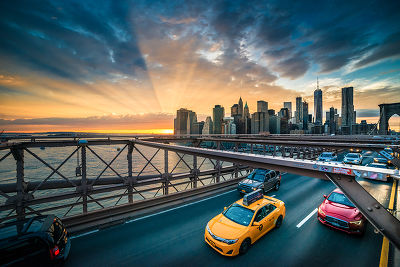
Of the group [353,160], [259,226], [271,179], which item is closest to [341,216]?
[259,226]

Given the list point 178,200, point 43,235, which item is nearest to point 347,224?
point 178,200

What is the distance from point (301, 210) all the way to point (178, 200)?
301 inches

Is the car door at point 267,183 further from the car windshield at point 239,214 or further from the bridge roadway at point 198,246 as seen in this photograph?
the car windshield at point 239,214

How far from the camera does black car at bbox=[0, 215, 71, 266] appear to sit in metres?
4.42

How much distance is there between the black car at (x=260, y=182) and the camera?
12008mm

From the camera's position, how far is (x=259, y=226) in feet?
23.2

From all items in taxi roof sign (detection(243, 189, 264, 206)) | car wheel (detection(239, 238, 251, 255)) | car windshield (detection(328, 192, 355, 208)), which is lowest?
car wheel (detection(239, 238, 251, 255))

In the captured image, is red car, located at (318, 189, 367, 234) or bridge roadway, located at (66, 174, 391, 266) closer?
bridge roadway, located at (66, 174, 391, 266)

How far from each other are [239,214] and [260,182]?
19.7 feet

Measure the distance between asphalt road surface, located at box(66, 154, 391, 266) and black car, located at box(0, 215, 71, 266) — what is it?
140 centimetres

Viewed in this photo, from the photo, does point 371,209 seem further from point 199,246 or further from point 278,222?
point 278,222

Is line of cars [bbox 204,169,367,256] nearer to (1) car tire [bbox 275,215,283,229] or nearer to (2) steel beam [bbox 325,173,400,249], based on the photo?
(1) car tire [bbox 275,215,283,229]

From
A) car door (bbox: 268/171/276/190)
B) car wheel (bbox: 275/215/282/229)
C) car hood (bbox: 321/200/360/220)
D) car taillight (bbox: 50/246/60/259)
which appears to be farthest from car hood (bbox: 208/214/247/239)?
car door (bbox: 268/171/276/190)

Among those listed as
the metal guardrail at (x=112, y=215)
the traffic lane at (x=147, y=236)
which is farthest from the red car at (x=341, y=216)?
the metal guardrail at (x=112, y=215)
